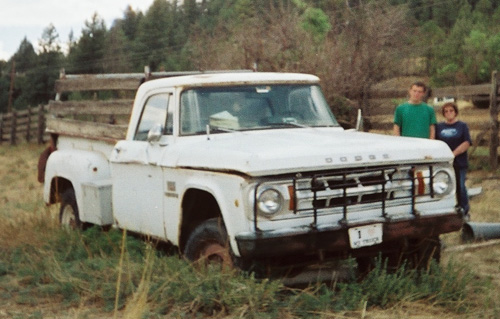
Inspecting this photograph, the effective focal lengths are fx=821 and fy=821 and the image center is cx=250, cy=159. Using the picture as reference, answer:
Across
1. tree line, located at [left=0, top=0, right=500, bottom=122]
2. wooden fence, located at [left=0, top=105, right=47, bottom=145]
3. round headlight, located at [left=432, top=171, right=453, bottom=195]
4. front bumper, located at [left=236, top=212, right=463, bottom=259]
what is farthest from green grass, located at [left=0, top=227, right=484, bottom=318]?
wooden fence, located at [left=0, top=105, right=47, bottom=145]

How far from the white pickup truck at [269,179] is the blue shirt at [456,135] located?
2487mm

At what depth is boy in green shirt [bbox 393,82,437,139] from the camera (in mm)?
9109

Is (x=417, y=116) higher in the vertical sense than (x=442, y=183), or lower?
higher

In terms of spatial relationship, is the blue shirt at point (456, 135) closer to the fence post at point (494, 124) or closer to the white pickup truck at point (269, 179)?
the white pickup truck at point (269, 179)

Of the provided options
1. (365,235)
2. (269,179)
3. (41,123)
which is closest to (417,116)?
(365,235)

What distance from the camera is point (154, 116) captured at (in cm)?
745

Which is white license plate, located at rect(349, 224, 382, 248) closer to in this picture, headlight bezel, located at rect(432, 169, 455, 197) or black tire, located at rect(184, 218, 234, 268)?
headlight bezel, located at rect(432, 169, 455, 197)

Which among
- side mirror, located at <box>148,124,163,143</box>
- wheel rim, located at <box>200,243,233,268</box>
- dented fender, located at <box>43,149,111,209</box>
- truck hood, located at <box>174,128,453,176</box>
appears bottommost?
wheel rim, located at <box>200,243,233,268</box>

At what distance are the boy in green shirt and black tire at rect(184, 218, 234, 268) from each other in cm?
360

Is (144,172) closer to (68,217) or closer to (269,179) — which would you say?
(269,179)

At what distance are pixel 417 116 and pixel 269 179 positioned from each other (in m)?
3.97

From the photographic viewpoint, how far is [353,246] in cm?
580

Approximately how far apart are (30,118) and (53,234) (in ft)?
85.6

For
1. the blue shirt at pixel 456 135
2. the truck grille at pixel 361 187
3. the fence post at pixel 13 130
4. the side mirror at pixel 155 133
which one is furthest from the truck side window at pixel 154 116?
the fence post at pixel 13 130
